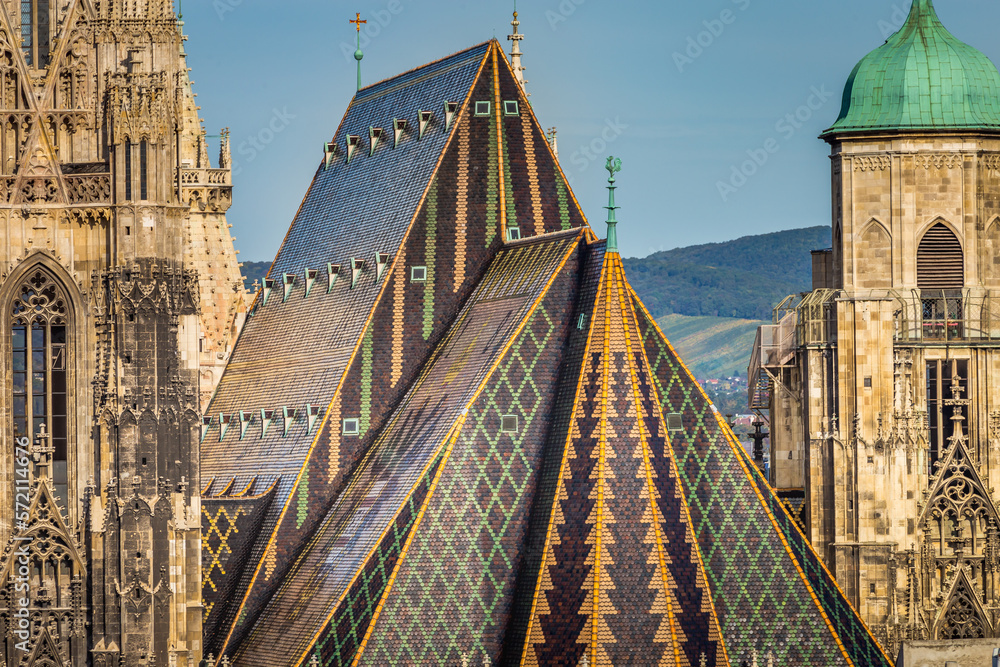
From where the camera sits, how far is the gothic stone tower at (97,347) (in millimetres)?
87938

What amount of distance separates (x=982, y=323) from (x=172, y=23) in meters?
34.6

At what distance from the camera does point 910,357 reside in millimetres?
107562

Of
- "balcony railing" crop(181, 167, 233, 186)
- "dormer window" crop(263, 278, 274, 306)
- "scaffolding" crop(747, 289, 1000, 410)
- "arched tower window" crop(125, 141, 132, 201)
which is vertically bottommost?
"scaffolding" crop(747, 289, 1000, 410)

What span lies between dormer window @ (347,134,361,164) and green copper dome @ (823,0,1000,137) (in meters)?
18.4

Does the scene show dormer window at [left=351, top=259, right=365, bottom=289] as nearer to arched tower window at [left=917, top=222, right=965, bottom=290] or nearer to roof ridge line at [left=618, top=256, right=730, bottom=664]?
roof ridge line at [left=618, top=256, right=730, bottom=664]

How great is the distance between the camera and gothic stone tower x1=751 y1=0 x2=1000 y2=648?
106 meters

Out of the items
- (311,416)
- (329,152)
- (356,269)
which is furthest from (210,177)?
(311,416)

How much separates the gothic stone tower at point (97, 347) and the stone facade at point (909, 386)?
27.3 meters

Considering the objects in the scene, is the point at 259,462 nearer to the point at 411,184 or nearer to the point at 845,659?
the point at 411,184

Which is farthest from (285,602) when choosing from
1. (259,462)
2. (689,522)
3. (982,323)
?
(982,323)

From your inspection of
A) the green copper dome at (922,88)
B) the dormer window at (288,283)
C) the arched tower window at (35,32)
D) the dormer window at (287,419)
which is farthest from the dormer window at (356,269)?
the green copper dome at (922,88)

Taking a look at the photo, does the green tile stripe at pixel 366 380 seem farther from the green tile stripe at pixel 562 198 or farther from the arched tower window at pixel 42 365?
the arched tower window at pixel 42 365

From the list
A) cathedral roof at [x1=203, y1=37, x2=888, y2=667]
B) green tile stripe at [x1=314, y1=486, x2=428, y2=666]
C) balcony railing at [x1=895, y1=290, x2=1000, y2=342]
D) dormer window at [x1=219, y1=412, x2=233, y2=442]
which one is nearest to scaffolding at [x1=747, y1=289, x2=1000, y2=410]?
balcony railing at [x1=895, y1=290, x2=1000, y2=342]

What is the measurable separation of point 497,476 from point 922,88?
26725 millimetres
